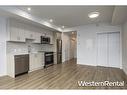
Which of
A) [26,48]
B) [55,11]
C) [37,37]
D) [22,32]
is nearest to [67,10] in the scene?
[55,11]

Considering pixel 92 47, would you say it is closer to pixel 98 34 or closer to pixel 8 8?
pixel 98 34

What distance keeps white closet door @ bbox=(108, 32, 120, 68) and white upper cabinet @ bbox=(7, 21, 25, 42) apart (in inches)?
187

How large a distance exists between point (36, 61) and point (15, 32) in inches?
72.0

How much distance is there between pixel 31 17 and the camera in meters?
4.71

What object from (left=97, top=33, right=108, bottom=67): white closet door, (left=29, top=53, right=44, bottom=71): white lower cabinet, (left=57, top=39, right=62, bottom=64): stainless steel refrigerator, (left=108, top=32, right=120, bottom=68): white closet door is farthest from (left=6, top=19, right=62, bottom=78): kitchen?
(left=108, top=32, right=120, bottom=68): white closet door

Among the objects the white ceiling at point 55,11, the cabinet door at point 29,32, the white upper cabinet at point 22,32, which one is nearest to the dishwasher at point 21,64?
the white upper cabinet at point 22,32

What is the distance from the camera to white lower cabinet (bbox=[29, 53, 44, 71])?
17.5 ft

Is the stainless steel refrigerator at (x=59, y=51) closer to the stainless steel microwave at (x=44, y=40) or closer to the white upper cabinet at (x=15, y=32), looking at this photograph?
the stainless steel microwave at (x=44, y=40)

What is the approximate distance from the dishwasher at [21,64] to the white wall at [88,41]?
12.1ft

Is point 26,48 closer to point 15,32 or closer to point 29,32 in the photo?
point 29,32

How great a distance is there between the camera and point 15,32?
457 cm

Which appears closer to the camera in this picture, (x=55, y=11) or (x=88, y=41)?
(x=55, y=11)
